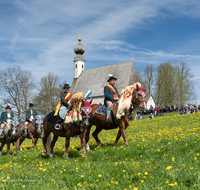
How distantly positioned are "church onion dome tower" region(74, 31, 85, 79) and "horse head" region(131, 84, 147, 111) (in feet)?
204

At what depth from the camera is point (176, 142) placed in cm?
791

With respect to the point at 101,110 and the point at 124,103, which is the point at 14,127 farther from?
the point at 124,103

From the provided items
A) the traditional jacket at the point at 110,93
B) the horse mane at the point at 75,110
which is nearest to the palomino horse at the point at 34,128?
the traditional jacket at the point at 110,93

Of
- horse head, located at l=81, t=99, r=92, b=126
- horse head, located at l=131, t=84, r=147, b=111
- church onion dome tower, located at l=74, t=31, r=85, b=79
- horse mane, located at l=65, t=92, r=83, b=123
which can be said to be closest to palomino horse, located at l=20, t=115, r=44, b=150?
horse mane, located at l=65, t=92, r=83, b=123

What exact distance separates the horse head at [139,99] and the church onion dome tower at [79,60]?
62.2m

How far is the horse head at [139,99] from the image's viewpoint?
8.34 meters

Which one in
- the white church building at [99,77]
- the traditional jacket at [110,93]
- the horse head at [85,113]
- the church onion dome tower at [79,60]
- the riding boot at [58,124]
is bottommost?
the riding boot at [58,124]

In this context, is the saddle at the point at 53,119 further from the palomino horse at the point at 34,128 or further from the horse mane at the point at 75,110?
the palomino horse at the point at 34,128

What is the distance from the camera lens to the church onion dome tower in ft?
233

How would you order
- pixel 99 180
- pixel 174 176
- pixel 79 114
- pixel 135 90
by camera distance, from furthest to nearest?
1. pixel 135 90
2. pixel 79 114
3. pixel 99 180
4. pixel 174 176

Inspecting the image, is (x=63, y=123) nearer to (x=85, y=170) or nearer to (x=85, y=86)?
(x=85, y=170)

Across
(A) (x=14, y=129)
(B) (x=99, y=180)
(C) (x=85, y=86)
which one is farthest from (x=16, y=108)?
(B) (x=99, y=180)

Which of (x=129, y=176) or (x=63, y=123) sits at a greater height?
(x=63, y=123)

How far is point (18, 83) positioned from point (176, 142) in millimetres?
46982
